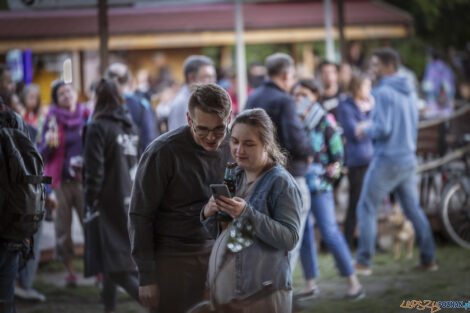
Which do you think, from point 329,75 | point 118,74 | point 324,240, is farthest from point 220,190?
point 329,75

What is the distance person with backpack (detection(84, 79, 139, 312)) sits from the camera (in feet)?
19.2

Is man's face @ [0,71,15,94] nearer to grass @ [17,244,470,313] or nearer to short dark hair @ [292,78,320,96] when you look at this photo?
grass @ [17,244,470,313]

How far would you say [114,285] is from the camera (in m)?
6.16

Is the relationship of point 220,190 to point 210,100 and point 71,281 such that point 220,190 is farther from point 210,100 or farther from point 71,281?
point 71,281

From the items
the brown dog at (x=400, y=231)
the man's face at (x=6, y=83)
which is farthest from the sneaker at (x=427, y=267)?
the man's face at (x=6, y=83)

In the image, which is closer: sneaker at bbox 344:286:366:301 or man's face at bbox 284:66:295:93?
man's face at bbox 284:66:295:93

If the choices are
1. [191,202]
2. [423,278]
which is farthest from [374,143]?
[191,202]

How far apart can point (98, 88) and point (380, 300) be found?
9.97 ft

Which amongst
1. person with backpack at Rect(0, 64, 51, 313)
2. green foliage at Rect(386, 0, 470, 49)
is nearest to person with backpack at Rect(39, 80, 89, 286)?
person with backpack at Rect(0, 64, 51, 313)

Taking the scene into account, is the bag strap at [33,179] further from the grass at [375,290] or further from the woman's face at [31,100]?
the woman's face at [31,100]

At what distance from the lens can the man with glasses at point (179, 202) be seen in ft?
12.4

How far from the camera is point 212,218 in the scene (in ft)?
11.9

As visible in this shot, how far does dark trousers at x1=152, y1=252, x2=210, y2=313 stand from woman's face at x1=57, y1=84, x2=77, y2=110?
12.9 feet

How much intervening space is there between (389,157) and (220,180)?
3920 mm
